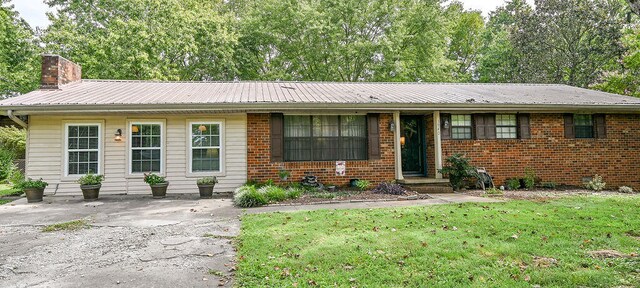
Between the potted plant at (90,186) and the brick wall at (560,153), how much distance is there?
8995 mm

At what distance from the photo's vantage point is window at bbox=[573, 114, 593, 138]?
10883 millimetres

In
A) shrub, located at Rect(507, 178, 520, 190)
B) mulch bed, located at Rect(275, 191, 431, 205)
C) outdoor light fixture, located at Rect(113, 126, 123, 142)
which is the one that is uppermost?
outdoor light fixture, located at Rect(113, 126, 123, 142)

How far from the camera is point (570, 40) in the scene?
19.1 meters

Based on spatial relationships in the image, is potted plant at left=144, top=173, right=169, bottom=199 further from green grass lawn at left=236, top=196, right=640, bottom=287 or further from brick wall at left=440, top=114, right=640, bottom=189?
brick wall at left=440, top=114, right=640, bottom=189

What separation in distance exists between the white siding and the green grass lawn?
3821 mm

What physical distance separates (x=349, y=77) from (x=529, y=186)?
13382 millimetres

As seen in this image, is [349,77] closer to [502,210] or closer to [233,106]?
[233,106]

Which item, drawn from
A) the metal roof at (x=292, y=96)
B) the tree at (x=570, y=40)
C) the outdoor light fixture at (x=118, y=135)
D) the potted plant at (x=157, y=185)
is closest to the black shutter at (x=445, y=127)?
the metal roof at (x=292, y=96)

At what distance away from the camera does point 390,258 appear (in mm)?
3848

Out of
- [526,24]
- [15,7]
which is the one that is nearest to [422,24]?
[526,24]

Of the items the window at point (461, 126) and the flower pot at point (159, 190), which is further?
the window at point (461, 126)

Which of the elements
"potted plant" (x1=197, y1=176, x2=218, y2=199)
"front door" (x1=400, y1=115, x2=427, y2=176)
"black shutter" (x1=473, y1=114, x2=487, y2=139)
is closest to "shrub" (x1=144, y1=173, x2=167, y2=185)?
"potted plant" (x1=197, y1=176, x2=218, y2=199)

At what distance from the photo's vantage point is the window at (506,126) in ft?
35.0

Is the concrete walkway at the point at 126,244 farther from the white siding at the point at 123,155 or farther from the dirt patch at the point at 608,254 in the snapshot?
the dirt patch at the point at 608,254
